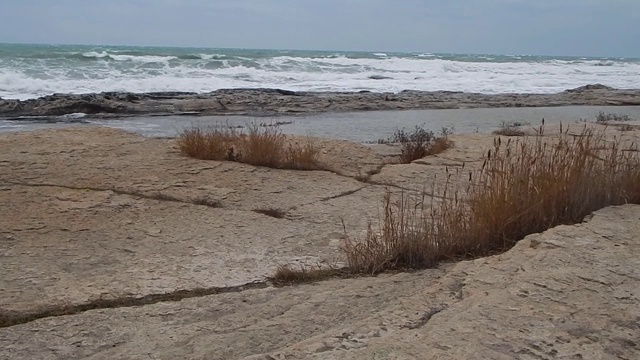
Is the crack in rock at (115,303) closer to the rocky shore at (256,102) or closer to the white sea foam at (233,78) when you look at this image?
the rocky shore at (256,102)

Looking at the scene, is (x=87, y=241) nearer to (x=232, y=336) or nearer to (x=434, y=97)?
(x=232, y=336)

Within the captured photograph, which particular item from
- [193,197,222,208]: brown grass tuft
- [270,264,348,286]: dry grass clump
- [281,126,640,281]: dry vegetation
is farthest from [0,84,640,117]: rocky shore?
[270,264,348,286]: dry grass clump

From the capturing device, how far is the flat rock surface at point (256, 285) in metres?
1.89

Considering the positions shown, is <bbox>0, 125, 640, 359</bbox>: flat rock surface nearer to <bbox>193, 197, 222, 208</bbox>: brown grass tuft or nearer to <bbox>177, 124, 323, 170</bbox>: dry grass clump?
<bbox>193, 197, 222, 208</bbox>: brown grass tuft

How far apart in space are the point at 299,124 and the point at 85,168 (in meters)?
7.16

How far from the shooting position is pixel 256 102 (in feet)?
51.3

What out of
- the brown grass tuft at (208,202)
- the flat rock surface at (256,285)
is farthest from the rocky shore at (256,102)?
the brown grass tuft at (208,202)

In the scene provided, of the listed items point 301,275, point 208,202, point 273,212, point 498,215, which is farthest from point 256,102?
point 301,275

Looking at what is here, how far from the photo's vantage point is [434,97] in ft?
60.5

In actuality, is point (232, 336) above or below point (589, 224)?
below

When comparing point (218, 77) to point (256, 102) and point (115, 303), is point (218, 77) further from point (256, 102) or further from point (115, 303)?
point (115, 303)

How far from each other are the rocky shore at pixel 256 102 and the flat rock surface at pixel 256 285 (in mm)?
9617

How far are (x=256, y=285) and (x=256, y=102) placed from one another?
13.3 meters

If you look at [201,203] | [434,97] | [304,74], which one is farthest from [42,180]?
[304,74]
